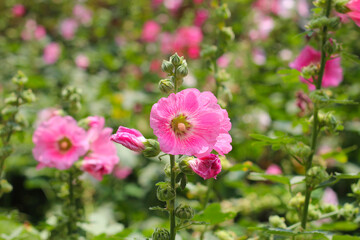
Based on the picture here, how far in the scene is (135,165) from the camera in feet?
9.27

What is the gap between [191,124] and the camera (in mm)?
1079

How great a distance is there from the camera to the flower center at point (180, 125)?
1.06 meters

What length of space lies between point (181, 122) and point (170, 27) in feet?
10.6

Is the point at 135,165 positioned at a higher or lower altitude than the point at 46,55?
lower

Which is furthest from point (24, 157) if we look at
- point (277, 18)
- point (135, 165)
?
point (277, 18)

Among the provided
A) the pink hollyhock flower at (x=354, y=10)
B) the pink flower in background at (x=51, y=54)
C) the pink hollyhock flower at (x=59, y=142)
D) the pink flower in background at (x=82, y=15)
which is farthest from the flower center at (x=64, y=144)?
the pink flower in background at (x=82, y=15)

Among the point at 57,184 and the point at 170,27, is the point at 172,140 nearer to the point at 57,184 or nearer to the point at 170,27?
the point at 57,184

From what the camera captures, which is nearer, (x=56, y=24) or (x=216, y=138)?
(x=216, y=138)

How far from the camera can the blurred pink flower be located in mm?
4793

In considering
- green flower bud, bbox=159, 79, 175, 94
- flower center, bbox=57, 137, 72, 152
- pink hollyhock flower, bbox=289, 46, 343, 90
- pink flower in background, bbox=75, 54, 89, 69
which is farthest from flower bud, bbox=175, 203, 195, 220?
pink flower in background, bbox=75, 54, 89, 69

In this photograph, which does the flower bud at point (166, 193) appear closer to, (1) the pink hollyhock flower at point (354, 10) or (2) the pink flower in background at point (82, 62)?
(1) the pink hollyhock flower at point (354, 10)

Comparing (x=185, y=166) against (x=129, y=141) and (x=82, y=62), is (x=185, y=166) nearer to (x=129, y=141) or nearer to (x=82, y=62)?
(x=129, y=141)

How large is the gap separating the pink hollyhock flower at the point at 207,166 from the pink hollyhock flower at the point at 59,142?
0.67m

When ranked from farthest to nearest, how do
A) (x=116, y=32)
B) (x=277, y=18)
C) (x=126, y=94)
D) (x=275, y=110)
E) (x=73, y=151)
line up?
(x=116, y=32), (x=277, y=18), (x=126, y=94), (x=275, y=110), (x=73, y=151)
